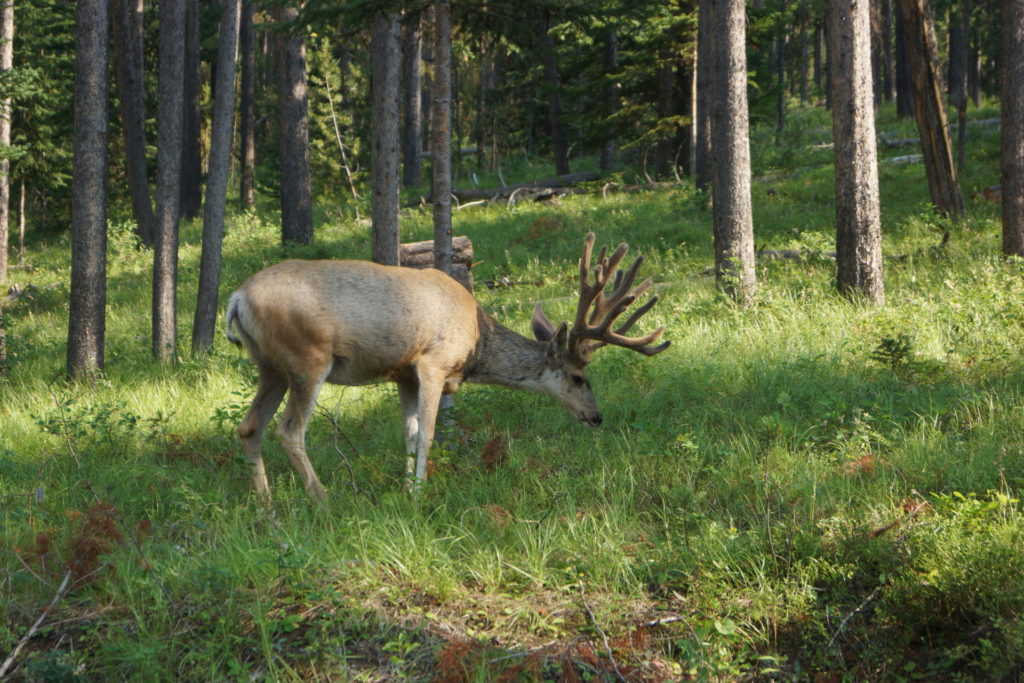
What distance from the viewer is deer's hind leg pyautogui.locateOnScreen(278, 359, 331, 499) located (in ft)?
21.1

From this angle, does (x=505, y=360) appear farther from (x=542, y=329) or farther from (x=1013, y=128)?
(x=1013, y=128)

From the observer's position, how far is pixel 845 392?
25.7 ft

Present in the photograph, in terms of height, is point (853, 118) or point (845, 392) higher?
point (853, 118)

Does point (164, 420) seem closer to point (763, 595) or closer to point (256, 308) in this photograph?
point (256, 308)

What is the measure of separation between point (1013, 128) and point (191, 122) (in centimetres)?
2418

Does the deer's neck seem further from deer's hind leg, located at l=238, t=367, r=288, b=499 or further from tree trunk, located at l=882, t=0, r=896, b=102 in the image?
tree trunk, located at l=882, t=0, r=896, b=102

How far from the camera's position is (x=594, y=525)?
5.66 meters

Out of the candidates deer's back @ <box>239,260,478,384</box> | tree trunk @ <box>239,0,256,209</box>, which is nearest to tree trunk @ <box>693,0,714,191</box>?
deer's back @ <box>239,260,478,384</box>

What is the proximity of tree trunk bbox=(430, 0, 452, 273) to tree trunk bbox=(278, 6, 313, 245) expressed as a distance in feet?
41.2

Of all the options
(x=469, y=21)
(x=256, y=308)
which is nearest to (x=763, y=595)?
(x=256, y=308)

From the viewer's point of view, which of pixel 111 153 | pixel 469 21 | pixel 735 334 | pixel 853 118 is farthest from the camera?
pixel 111 153

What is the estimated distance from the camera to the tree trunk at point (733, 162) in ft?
36.8

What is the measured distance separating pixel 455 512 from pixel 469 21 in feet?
16.6

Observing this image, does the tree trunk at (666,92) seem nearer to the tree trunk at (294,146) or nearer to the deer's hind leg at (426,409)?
the tree trunk at (294,146)
